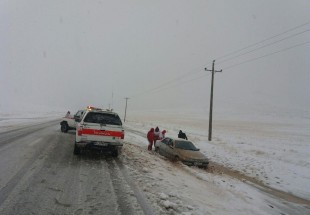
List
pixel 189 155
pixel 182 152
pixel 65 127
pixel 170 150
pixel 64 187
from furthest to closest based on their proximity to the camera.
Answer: pixel 65 127 < pixel 170 150 < pixel 182 152 < pixel 189 155 < pixel 64 187

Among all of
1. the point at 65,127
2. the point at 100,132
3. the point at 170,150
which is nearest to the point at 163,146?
the point at 170,150

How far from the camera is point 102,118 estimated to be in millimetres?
13633

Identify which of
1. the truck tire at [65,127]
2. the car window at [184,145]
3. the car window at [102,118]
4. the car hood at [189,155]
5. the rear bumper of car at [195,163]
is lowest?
the rear bumper of car at [195,163]

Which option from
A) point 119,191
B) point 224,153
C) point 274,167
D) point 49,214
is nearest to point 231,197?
point 119,191

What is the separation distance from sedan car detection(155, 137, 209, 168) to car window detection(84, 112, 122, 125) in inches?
197

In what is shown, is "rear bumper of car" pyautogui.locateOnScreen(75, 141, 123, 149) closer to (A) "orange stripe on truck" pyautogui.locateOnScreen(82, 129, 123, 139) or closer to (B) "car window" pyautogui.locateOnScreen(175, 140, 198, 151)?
(A) "orange stripe on truck" pyautogui.locateOnScreen(82, 129, 123, 139)

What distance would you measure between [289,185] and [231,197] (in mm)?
6848

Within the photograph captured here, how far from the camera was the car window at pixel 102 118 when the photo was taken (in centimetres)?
1346

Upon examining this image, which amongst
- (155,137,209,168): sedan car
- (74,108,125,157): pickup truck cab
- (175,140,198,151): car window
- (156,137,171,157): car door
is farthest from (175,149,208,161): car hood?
(74,108,125,157): pickup truck cab

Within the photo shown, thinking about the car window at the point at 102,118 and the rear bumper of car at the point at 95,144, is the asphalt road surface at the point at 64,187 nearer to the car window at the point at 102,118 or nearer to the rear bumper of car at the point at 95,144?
the rear bumper of car at the point at 95,144

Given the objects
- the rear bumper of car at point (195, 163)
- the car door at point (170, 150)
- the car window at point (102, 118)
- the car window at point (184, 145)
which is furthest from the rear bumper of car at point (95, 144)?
the car window at point (184, 145)

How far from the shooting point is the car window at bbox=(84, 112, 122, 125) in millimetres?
13459

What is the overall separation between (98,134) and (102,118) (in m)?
0.86

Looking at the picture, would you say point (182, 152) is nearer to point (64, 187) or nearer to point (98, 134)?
point (98, 134)
